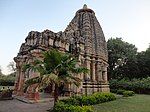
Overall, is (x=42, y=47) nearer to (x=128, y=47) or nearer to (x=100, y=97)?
(x=100, y=97)

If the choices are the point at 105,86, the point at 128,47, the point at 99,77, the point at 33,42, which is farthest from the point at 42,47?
the point at 128,47

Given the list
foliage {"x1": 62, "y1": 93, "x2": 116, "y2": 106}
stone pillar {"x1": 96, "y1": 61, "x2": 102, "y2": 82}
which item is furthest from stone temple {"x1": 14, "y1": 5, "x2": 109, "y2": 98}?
foliage {"x1": 62, "y1": 93, "x2": 116, "y2": 106}

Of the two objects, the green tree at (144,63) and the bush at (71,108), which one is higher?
the green tree at (144,63)

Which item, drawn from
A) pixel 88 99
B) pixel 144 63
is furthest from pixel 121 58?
pixel 88 99

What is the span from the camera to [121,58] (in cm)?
3775

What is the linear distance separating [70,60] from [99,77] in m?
11.4

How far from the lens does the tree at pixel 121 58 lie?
37.4 m

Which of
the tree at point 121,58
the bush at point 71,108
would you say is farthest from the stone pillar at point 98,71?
the tree at point 121,58

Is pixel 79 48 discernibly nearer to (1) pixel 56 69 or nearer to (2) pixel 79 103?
(2) pixel 79 103

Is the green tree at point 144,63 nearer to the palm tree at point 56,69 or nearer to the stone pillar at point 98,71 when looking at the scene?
the stone pillar at point 98,71

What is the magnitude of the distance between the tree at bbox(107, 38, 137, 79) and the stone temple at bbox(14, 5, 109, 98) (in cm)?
1448

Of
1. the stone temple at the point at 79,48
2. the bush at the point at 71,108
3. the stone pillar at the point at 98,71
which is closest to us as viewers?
the bush at the point at 71,108

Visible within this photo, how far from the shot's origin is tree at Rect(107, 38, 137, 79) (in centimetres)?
3741

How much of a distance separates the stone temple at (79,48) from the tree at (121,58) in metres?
14.5
